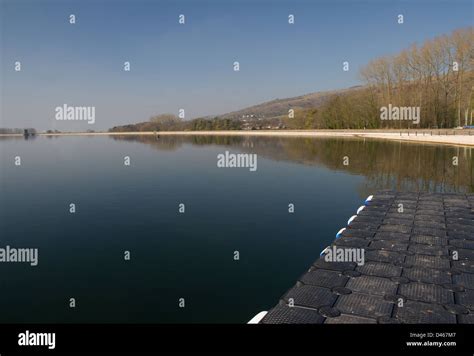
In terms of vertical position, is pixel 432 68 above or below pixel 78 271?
above

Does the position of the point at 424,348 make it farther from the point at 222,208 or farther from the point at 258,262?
the point at 222,208

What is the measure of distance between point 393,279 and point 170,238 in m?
7.78

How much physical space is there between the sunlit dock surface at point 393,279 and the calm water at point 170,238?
1.79m

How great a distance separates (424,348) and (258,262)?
5.49 m

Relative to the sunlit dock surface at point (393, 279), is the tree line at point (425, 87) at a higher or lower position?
higher

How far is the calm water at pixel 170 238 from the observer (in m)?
7.51

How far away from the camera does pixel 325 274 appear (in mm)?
6449

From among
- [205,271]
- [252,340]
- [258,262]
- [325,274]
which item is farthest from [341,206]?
[252,340]

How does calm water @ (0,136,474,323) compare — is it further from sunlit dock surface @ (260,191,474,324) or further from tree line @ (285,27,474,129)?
tree line @ (285,27,474,129)

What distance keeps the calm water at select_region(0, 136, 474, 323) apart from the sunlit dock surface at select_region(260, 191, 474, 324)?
1788mm

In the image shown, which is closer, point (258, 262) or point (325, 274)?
point (325, 274)

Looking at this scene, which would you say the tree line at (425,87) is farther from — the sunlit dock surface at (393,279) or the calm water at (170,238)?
the sunlit dock surface at (393,279)

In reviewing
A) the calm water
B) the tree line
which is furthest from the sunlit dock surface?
the tree line

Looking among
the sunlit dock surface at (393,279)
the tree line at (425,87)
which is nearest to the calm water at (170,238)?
the sunlit dock surface at (393,279)
